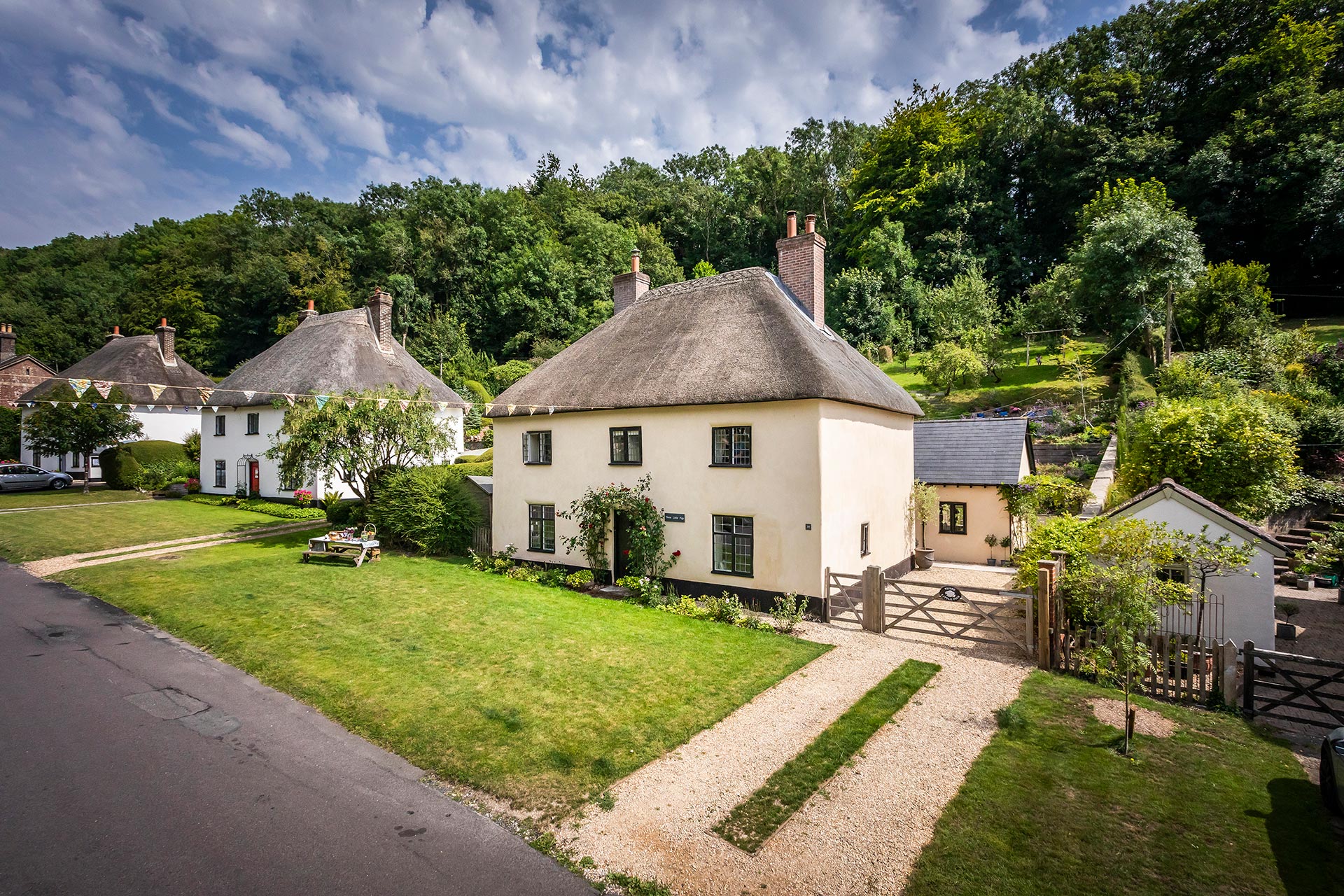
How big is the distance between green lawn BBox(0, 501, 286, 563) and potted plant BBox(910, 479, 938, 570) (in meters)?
24.3

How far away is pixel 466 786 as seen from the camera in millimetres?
6410

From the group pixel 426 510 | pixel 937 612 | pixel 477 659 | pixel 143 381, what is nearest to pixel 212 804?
pixel 477 659

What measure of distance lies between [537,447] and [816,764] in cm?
1244

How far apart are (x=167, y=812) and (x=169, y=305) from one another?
202 feet

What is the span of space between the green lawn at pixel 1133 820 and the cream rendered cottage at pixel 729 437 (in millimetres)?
5929

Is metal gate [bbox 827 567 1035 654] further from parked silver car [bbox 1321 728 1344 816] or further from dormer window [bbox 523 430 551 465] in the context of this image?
dormer window [bbox 523 430 551 465]

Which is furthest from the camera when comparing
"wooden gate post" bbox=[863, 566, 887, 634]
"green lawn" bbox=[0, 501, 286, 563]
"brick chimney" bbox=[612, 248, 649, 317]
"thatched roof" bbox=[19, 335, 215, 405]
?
"thatched roof" bbox=[19, 335, 215, 405]

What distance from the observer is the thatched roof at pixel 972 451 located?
61.5 feet

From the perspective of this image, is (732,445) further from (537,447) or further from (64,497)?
(64,497)

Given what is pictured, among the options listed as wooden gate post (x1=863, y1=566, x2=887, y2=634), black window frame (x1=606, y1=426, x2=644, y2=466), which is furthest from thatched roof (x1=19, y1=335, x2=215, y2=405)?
wooden gate post (x1=863, y1=566, x2=887, y2=634)

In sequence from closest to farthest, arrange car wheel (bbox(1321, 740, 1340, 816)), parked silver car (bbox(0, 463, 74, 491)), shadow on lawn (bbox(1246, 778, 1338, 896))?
1. shadow on lawn (bbox(1246, 778, 1338, 896))
2. car wheel (bbox(1321, 740, 1340, 816))
3. parked silver car (bbox(0, 463, 74, 491))

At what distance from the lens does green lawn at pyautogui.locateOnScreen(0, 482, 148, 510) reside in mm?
26766

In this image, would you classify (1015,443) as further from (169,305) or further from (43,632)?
(169,305)

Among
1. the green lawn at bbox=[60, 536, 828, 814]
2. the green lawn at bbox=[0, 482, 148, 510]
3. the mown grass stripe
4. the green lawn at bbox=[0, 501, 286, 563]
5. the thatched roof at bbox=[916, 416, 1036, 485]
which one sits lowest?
the mown grass stripe
